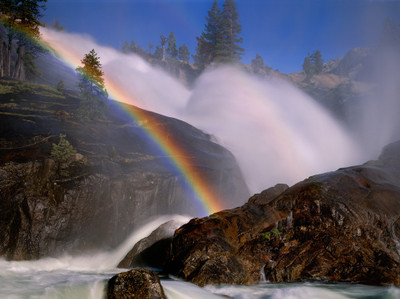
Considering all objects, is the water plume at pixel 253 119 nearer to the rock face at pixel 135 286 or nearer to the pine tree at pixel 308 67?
the rock face at pixel 135 286

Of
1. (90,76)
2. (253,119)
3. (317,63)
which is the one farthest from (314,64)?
(90,76)

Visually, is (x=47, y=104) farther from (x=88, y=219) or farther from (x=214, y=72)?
(x=214, y=72)

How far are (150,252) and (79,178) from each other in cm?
555

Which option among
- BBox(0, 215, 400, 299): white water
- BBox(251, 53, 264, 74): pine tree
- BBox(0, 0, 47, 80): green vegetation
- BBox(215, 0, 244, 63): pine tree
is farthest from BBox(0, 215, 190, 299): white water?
BBox(251, 53, 264, 74): pine tree

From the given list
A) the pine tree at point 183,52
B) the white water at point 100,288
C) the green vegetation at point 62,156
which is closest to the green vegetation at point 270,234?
the white water at point 100,288

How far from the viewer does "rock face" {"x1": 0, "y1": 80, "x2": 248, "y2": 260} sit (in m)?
11.7

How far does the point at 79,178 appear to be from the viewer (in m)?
13.6

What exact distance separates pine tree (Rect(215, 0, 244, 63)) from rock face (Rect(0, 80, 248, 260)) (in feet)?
147

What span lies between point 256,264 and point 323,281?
2.47 metres

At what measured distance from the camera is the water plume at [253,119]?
31.6 m

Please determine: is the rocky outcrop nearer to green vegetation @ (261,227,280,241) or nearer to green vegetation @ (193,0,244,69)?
green vegetation @ (261,227,280,241)

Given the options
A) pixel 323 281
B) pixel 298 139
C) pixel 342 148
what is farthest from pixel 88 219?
pixel 342 148

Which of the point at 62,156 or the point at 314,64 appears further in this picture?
the point at 314,64

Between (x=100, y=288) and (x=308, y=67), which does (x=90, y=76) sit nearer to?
(x=100, y=288)
